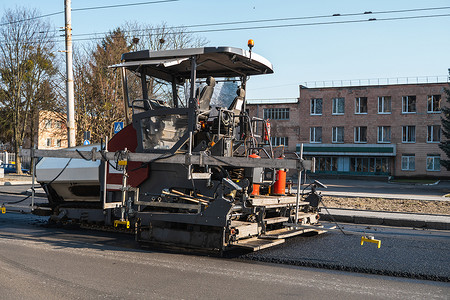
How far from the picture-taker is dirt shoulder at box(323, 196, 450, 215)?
15.6m

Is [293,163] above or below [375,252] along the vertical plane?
above

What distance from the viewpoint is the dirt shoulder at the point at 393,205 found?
15570 mm

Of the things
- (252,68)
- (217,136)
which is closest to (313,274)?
(217,136)

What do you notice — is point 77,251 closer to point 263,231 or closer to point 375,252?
point 263,231

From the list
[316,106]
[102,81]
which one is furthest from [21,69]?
[316,106]

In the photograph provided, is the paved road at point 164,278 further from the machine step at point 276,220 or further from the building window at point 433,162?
the building window at point 433,162

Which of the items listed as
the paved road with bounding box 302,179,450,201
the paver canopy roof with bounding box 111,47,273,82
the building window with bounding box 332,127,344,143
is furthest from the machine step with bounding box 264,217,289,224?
the building window with bounding box 332,127,344,143

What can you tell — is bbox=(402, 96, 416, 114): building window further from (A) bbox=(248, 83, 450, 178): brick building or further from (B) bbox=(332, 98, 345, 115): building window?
(B) bbox=(332, 98, 345, 115): building window

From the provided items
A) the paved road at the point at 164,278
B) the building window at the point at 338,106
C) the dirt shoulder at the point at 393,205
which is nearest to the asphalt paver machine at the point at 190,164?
the paved road at the point at 164,278

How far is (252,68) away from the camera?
29.8 ft

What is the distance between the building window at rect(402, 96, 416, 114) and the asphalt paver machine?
43364 mm

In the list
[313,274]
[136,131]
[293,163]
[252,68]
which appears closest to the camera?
[313,274]

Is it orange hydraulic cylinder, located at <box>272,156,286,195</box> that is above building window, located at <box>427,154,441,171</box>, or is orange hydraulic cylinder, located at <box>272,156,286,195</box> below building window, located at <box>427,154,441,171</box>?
below

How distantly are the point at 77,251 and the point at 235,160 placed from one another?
2.81 meters
